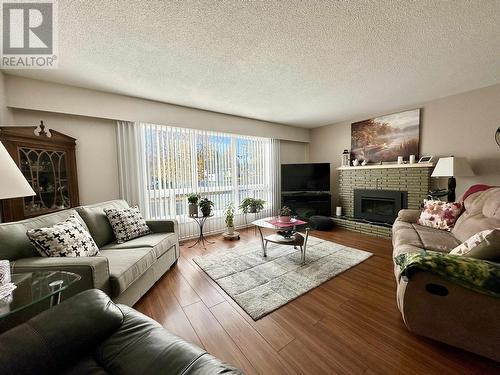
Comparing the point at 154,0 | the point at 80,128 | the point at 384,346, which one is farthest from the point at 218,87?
the point at 384,346

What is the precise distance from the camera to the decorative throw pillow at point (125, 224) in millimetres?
2227

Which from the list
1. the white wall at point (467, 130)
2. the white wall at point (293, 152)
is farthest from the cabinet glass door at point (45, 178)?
the white wall at point (467, 130)

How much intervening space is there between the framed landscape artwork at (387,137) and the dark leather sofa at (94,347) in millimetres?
4408

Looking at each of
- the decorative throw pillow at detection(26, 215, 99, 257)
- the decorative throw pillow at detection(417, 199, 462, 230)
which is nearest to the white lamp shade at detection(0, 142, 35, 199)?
the decorative throw pillow at detection(26, 215, 99, 257)

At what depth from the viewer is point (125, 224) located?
7.48ft

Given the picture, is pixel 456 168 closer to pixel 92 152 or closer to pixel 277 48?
pixel 277 48

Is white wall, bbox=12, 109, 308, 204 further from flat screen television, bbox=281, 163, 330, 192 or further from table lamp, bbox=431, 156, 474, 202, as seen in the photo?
table lamp, bbox=431, 156, 474, 202

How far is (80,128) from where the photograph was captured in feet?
8.99

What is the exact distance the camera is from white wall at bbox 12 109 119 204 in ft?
8.71

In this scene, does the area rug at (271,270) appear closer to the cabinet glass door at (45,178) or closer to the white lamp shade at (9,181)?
the white lamp shade at (9,181)

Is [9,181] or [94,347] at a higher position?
[9,181]

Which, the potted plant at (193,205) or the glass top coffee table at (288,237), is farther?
the potted plant at (193,205)

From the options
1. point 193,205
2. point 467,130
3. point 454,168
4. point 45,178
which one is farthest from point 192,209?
point 467,130

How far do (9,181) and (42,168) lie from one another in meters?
2.03
